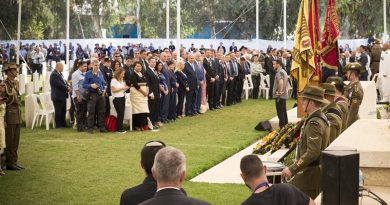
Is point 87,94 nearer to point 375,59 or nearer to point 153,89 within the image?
point 153,89

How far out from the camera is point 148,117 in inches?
918

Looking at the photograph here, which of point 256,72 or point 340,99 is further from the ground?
point 256,72

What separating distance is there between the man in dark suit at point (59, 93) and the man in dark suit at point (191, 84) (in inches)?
181

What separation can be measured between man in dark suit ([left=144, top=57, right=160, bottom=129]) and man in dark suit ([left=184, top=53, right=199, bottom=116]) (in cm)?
303

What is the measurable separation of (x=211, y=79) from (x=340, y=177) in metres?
21.6

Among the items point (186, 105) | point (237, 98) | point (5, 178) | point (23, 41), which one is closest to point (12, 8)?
point (23, 41)

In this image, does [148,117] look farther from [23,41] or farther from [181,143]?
[23,41]

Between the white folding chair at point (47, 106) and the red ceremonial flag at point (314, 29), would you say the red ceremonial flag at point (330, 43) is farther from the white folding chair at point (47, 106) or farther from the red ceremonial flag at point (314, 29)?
the white folding chair at point (47, 106)

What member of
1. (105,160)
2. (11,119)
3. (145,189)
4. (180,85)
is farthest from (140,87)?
(145,189)

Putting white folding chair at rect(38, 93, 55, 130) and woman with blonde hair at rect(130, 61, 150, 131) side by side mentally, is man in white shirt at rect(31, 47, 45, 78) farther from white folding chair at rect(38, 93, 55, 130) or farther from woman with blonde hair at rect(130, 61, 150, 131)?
woman with blonde hair at rect(130, 61, 150, 131)

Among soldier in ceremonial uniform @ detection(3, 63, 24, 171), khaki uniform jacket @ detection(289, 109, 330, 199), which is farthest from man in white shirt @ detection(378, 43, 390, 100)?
khaki uniform jacket @ detection(289, 109, 330, 199)

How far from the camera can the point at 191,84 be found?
2680cm

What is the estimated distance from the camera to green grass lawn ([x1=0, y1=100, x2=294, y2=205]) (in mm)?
13680

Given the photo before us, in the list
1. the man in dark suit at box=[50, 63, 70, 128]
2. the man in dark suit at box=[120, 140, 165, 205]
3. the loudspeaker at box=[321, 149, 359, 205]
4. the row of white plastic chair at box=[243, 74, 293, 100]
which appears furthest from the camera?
the row of white plastic chair at box=[243, 74, 293, 100]
